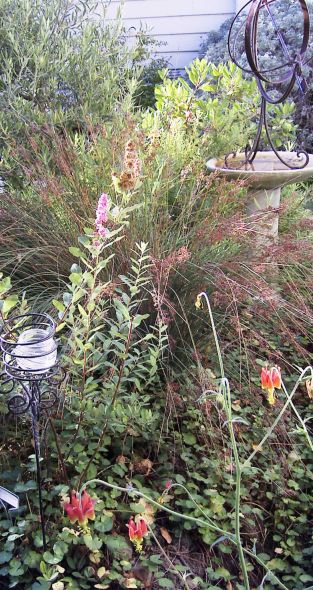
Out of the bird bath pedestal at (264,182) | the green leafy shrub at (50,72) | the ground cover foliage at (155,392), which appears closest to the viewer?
the ground cover foliage at (155,392)

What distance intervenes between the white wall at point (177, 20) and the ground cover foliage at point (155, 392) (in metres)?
4.16

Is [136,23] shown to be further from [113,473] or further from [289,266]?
[113,473]

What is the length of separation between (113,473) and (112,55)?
9.44 feet

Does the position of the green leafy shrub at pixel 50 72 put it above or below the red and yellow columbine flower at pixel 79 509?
above

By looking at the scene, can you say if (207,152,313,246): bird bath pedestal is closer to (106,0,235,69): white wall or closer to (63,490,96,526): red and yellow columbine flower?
(63,490,96,526): red and yellow columbine flower

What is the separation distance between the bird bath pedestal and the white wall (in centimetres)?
392

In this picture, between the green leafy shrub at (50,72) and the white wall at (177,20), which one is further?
the white wall at (177,20)

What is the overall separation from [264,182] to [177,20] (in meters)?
4.54

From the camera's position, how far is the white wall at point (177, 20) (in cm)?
676

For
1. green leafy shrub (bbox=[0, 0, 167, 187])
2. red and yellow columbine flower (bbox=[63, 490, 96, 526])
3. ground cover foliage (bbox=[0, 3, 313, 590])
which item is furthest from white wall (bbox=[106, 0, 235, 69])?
red and yellow columbine flower (bbox=[63, 490, 96, 526])

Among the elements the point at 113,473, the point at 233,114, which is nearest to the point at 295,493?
the point at 113,473

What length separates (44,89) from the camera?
3.62 metres

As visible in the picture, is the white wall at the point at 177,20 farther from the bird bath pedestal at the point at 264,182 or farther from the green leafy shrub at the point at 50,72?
the bird bath pedestal at the point at 264,182

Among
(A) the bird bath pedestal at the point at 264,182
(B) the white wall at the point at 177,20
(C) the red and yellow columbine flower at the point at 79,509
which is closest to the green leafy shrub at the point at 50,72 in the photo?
(A) the bird bath pedestal at the point at 264,182
